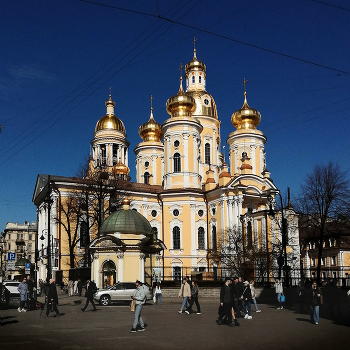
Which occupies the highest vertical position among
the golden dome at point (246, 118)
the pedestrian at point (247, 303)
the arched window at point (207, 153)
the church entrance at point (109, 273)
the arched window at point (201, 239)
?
the golden dome at point (246, 118)

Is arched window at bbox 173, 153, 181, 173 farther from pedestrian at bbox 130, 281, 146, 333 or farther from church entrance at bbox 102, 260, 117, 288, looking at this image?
pedestrian at bbox 130, 281, 146, 333

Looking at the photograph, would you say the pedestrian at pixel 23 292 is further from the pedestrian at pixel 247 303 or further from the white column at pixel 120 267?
the white column at pixel 120 267

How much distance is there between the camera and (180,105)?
5897 cm

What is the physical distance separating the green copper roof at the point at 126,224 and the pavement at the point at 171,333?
14.7m

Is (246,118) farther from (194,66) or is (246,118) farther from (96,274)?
(96,274)

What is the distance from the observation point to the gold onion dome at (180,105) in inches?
2315

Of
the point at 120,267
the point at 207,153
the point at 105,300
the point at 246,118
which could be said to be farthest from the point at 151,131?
the point at 105,300

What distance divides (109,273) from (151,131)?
3757cm

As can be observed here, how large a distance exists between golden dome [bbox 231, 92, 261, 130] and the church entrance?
110ft

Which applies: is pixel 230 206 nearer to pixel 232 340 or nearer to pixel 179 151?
pixel 179 151

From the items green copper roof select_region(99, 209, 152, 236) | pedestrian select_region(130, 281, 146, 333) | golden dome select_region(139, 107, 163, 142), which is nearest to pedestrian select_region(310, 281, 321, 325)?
pedestrian select_region(130, 281, 146, 333)

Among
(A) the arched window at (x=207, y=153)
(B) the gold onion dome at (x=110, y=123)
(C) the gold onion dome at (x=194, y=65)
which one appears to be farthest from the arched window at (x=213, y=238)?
(C) the gold onion dome at (x=194, y=65)

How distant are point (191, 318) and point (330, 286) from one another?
6.00 m

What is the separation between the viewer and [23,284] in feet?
73.5
